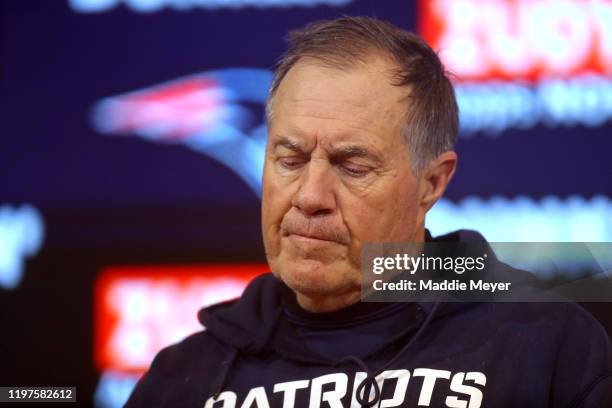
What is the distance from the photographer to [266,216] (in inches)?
62.0

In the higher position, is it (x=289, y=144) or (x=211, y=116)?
(x=211, y=116)

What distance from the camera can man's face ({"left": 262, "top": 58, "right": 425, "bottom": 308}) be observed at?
1519 mm

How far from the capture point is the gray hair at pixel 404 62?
157 centimetres

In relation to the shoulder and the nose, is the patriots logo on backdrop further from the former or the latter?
the nose

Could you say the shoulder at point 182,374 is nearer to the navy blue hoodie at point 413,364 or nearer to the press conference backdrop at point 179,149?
the navy blue hoodie at point 413,364

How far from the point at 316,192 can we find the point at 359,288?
18 centimetres

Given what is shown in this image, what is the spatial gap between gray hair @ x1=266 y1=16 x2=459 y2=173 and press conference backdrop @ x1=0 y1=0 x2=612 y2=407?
64 cm

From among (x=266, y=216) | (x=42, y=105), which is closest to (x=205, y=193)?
(x=42, y=105)

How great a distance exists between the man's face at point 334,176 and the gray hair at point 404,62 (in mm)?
18

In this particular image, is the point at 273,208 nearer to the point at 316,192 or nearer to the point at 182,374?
the point at 316,192

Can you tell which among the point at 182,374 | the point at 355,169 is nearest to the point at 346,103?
the point at 355,169

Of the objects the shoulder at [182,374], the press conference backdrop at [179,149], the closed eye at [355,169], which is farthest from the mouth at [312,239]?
the press conference backdrop at [179,149]

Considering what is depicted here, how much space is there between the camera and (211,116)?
234 centimetres

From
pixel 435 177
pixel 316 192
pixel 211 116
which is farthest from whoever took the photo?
pixel 211 116
